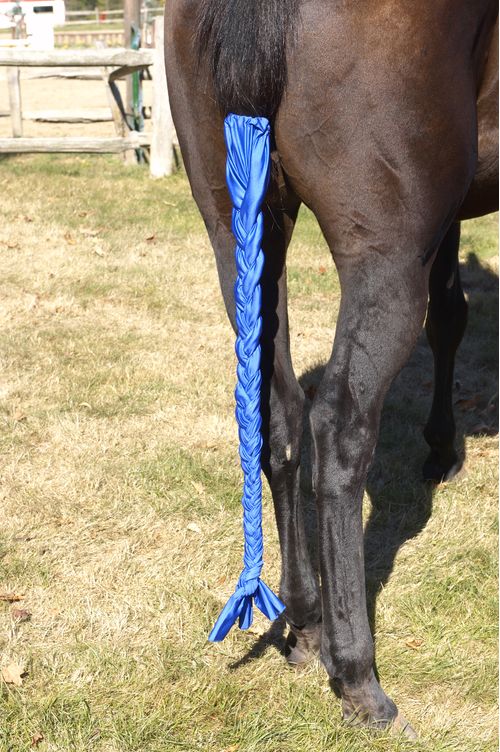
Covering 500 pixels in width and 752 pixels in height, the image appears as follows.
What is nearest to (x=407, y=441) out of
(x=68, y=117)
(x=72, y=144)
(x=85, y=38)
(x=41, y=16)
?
(x=72, y=144)

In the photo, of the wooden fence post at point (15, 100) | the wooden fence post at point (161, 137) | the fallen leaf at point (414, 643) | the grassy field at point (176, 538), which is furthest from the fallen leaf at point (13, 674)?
the wooden fence post at point (15, 100)

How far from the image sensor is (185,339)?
548 cm

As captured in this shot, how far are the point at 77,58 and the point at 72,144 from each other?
952 mm

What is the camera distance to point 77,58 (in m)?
9.70

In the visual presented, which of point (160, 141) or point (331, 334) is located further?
point (160, 141)

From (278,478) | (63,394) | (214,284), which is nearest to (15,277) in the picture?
(214,284)

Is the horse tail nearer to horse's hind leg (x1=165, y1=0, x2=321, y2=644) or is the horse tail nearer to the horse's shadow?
horse's hind leg (x1=165, y1=0, x2=321, y2=644)

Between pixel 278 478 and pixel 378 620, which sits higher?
pixel 278 478

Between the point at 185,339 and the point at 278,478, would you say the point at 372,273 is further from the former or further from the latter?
the point at 185,339

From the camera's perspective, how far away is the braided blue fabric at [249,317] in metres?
2.15

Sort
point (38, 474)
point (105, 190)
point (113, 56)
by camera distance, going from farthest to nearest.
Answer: point (113, 56) < point (105, 190) < point (38, 474)

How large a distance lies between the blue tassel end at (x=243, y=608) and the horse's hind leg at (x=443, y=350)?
1688mm

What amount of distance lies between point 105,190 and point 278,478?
7078 millimetres

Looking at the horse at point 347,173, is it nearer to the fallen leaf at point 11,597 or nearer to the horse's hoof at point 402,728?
the horse's hoof at point 402,728
